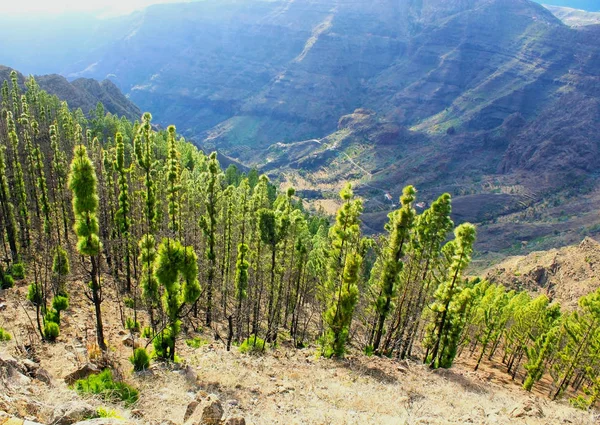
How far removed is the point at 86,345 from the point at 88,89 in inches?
5417

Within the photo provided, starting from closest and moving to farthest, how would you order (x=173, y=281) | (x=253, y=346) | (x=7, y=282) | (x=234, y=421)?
(x=234, y=421) → (x=173, y=281) → (x=7, y=282) → (x=253, y=346)

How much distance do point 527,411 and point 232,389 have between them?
1310 cm

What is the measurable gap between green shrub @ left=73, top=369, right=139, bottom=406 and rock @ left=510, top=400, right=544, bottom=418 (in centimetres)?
1590

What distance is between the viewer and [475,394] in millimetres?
24562

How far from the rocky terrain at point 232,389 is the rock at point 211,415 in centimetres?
3

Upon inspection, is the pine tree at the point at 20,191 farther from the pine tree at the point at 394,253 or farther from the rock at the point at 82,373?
the pine tree at the point at 394,253

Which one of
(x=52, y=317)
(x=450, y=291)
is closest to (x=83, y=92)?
(x=52, y=317)

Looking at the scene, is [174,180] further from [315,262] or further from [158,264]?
[315,262]

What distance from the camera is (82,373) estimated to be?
15766 millimetres

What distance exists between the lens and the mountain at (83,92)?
115 meters

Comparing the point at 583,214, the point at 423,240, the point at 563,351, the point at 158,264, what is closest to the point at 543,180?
the point at 583,214

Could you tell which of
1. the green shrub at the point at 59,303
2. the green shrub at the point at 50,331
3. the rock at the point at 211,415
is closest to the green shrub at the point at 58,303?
the green shrub at the point at 59,303

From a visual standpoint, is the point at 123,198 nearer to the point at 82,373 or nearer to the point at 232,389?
the point at 82,373

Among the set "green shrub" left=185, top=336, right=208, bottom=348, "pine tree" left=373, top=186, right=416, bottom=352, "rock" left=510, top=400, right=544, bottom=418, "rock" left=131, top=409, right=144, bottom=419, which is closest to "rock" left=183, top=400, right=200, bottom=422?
"rock" left=131, top=409, right=144, bottom=419
